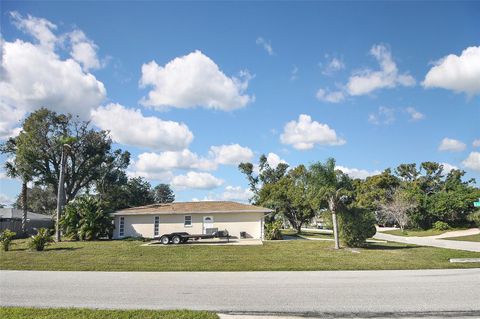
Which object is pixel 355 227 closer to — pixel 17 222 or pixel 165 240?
pixel 165 240

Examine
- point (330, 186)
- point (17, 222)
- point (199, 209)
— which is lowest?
point (17, 222)

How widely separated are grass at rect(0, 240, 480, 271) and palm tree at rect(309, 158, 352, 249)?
2.45 m

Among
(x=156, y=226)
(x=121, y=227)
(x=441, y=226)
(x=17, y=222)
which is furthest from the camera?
(x=441, y=226)

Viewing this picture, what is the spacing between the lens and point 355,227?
20719 millimetres

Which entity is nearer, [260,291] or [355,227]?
[260,291]

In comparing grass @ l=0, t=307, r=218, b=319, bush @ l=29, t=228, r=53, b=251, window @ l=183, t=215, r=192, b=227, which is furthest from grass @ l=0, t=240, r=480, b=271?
window @ l=183, t=215, r=192, b=227

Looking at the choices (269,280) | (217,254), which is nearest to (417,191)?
(217,254)

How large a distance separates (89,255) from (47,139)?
83.8 ft

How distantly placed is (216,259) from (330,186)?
29.2 ft

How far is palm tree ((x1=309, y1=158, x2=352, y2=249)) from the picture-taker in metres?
20.5

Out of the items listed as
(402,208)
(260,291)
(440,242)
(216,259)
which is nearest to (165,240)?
(216,259)

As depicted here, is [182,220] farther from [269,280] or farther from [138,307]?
[138,307]

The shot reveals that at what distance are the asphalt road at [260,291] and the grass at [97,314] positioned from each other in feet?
2.00

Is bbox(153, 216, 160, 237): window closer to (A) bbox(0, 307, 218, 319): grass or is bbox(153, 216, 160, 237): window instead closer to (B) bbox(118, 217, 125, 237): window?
(B) bbox(118, 217, 125, 237): window
